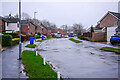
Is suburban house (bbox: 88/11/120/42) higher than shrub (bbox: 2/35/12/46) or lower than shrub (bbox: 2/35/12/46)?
higher

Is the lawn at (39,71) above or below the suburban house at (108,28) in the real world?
below

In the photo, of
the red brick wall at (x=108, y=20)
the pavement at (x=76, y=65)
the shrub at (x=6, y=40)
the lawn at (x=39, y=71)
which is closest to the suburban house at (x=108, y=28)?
the red brick wall at (x=108, y=20)

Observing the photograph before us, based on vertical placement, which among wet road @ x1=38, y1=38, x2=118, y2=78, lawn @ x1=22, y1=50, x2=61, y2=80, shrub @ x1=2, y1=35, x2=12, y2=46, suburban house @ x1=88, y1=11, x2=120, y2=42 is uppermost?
suburban house @ x1=88, y1=11, x2=120, y2=42

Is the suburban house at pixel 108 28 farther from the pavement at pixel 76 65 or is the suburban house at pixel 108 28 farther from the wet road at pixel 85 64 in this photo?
the pavement at pixel 76 65

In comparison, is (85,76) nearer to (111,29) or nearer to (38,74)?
(38,74)

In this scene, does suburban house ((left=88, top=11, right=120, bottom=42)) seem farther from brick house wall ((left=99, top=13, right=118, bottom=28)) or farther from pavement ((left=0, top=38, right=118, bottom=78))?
pavement ((left=0, top=38, right=118, bottom=78))

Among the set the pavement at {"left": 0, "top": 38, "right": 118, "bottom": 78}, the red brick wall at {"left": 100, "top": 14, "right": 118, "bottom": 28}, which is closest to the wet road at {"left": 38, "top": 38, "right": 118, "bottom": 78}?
the pavement at {"left": 0, "top": 38, "right": 118, "bottom": 78}

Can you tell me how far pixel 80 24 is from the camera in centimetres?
10781

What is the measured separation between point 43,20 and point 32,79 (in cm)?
12970

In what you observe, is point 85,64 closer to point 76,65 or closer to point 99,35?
point 76,65

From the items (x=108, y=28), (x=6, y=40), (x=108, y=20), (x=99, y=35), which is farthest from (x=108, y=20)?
(x=6, y=40)

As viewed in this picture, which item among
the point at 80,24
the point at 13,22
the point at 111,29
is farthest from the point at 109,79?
the point at 80,24

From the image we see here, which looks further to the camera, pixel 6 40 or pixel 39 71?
pixel 6 40

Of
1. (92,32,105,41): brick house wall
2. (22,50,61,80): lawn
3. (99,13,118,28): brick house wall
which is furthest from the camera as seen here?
(99,13,118,28): brick house wall
